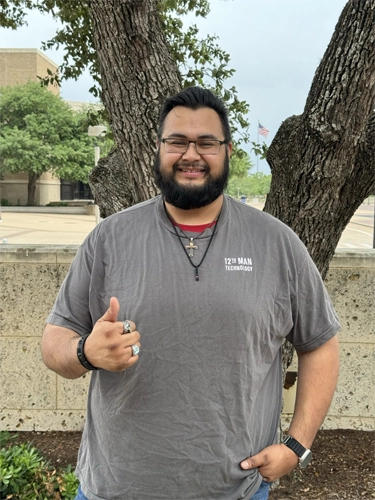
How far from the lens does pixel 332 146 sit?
304 cm

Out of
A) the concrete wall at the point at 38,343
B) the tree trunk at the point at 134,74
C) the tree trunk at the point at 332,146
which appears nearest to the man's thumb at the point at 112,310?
the tree trunk at the point at 134,74

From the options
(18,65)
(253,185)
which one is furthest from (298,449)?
(253,185)

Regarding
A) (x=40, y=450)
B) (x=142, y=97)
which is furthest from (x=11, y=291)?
(x=142, y=97)

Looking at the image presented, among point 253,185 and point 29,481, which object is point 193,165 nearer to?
point 29,481

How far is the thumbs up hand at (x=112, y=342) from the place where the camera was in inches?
60.9

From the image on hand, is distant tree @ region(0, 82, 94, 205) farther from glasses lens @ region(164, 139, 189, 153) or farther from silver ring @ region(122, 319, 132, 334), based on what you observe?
silver ring @ region(122, 319, 132, 334)

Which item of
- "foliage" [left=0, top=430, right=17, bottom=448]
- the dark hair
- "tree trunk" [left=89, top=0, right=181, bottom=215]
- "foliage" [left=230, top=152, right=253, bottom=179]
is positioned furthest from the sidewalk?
the dark hair

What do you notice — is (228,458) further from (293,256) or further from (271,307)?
(293,256)

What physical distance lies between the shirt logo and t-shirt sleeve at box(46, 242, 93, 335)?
46 centimetres

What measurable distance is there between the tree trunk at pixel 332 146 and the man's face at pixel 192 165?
1273mm

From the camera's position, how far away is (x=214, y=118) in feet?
6.32

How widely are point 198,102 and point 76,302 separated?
2.61 feet

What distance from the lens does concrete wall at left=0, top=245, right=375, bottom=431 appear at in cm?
452

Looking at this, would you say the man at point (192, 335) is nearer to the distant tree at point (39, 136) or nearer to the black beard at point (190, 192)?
the black beard at point (190, 192)
